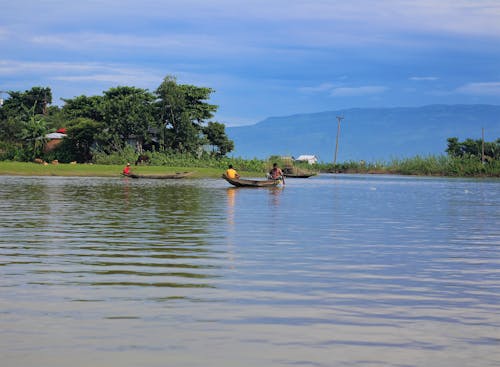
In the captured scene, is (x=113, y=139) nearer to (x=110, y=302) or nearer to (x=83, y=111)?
(x=83, y=111)

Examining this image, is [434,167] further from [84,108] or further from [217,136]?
[84,108]

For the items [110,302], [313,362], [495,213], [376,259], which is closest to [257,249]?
[376,259]

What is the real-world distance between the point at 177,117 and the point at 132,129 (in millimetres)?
4555

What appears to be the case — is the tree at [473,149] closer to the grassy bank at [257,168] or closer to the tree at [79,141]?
the grassy bank at [257,168]

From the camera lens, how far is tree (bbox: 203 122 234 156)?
79.9 m

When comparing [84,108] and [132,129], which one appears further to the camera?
[84,108]

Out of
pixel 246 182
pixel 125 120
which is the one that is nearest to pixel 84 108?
pixel 125 120

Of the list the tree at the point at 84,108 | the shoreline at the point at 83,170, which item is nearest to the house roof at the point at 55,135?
the tree at the point at 84,108

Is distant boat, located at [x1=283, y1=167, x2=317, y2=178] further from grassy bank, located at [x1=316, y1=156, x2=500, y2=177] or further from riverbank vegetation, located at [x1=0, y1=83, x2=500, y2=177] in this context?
grassy bank, located at [x1=316, y1=156, x2=500, y2=177]

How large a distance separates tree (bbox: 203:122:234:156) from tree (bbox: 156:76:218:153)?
2.05 metres

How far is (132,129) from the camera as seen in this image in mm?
74562

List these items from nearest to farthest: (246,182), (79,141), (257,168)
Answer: (246,182), (79,141), (257,168)

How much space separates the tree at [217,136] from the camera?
79.9 m

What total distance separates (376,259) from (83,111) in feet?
236
